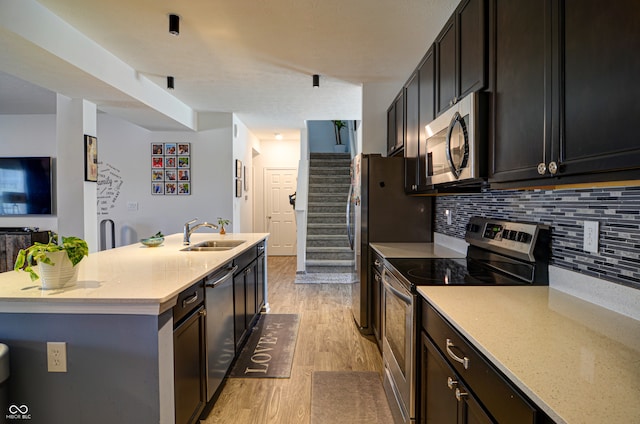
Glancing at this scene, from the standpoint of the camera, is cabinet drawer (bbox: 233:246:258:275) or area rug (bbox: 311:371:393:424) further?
cabinet drawer (bbox: 233:246:258:275)

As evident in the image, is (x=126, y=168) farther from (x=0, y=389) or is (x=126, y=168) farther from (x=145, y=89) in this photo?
(x=0, y=389)

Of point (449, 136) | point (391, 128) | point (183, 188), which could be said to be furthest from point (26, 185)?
point (449, 136)

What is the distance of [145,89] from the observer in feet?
12.3

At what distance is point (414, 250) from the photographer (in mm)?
2729

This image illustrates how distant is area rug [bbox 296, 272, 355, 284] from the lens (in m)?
5.34

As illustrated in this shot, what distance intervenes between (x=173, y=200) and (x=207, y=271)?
373 centimetres

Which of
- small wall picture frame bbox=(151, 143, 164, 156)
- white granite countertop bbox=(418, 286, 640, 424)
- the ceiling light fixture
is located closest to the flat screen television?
small wall picture frame bbox=(151, 143, 164, 156)

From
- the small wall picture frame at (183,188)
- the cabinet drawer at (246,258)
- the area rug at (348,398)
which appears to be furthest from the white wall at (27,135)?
the area rug at (348,398)

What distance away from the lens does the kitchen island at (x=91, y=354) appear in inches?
57.9

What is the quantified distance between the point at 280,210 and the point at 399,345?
20.4 ft

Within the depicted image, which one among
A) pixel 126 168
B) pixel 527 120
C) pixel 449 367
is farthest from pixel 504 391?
pixel 126 168

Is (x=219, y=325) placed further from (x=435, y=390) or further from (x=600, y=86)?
(x=600, y=86)

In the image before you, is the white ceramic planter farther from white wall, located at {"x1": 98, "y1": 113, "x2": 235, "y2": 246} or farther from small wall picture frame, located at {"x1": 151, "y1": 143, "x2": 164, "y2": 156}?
small wall picture frame, located at {"x1": 151, "y1": 143, "x2": 164, "y2": 156}

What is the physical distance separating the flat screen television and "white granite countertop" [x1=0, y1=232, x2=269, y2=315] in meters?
4.14
